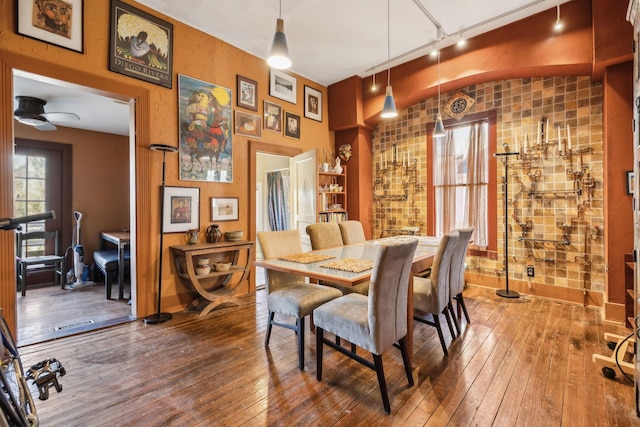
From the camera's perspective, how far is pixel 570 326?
292 cm

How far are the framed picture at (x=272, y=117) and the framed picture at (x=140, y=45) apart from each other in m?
1.30

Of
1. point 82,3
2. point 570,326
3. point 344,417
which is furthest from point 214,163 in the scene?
point 570,326

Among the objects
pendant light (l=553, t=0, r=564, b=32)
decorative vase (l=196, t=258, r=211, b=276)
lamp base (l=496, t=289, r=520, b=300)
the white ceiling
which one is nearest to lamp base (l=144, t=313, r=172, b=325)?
decorative vase (l=196, t=258, r=211, b=276)

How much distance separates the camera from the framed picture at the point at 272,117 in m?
4.29

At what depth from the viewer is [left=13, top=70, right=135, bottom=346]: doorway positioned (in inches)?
124

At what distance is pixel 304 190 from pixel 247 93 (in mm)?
1582

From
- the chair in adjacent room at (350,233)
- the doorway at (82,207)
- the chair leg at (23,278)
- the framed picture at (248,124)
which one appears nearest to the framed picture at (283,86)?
the framed picture at (248,124)

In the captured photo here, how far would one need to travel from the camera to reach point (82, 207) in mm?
5328

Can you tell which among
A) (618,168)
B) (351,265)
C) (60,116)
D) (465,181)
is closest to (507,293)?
(465,181)

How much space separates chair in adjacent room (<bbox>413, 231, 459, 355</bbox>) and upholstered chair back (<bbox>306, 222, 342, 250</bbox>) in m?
1.07

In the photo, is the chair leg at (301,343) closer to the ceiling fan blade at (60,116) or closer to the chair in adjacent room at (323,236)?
→ the chair in adjacent room at (323,236)

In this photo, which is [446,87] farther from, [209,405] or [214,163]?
[209,405]

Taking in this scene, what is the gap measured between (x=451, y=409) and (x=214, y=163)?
335 cm

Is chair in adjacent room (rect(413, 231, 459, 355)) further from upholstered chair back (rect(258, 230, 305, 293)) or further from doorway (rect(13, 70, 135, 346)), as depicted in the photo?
doorway (rect(13, 70, 135, 346))
